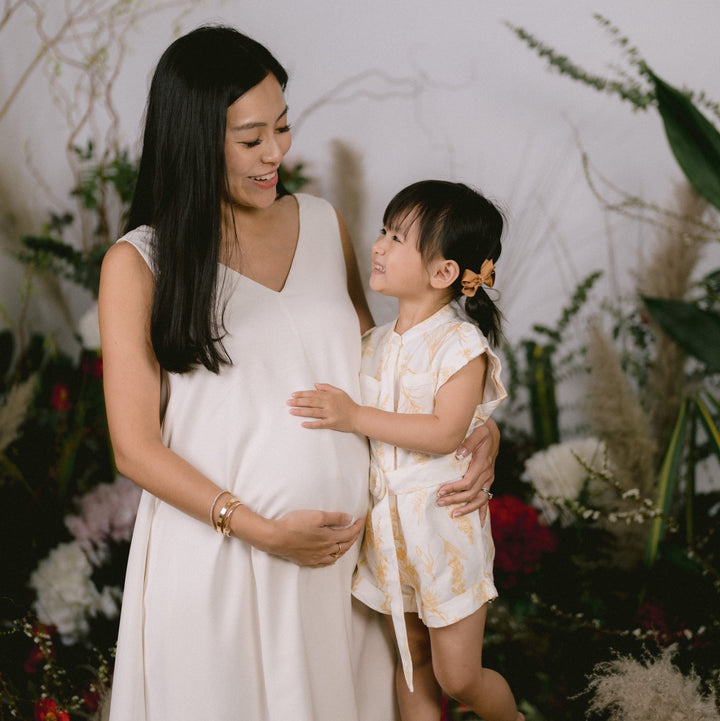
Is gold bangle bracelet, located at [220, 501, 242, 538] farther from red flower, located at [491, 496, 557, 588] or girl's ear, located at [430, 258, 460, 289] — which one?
red flower, located at [491, 496, 557, 588]

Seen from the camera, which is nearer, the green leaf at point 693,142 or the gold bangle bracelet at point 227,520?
the gold bangle bracelet at point 227,520

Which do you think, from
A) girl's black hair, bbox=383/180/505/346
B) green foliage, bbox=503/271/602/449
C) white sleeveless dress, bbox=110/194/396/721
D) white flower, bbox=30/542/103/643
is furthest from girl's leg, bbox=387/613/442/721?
green foliage, bbox=503/271/602/449

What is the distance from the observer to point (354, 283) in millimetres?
1817

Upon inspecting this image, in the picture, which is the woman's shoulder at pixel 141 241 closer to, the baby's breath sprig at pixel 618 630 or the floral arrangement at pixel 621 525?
the floral arrangement at pixel 621 525

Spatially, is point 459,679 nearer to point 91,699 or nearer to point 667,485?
point 667,485

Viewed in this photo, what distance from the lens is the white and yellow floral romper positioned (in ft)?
4.94

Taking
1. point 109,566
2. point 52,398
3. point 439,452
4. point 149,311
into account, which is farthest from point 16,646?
point 439,452

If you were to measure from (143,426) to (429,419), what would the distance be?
505mm

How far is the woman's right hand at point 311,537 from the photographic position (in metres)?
1.37

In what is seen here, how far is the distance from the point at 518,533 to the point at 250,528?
948mm

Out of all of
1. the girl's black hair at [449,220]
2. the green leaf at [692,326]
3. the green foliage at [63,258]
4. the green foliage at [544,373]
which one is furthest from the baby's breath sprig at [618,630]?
the green foliage at [63,258]

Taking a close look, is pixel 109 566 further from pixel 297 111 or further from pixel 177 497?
pixel 297 111

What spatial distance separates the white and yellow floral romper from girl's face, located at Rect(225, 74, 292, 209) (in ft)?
1.34

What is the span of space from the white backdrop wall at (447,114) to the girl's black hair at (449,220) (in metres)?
0.90
